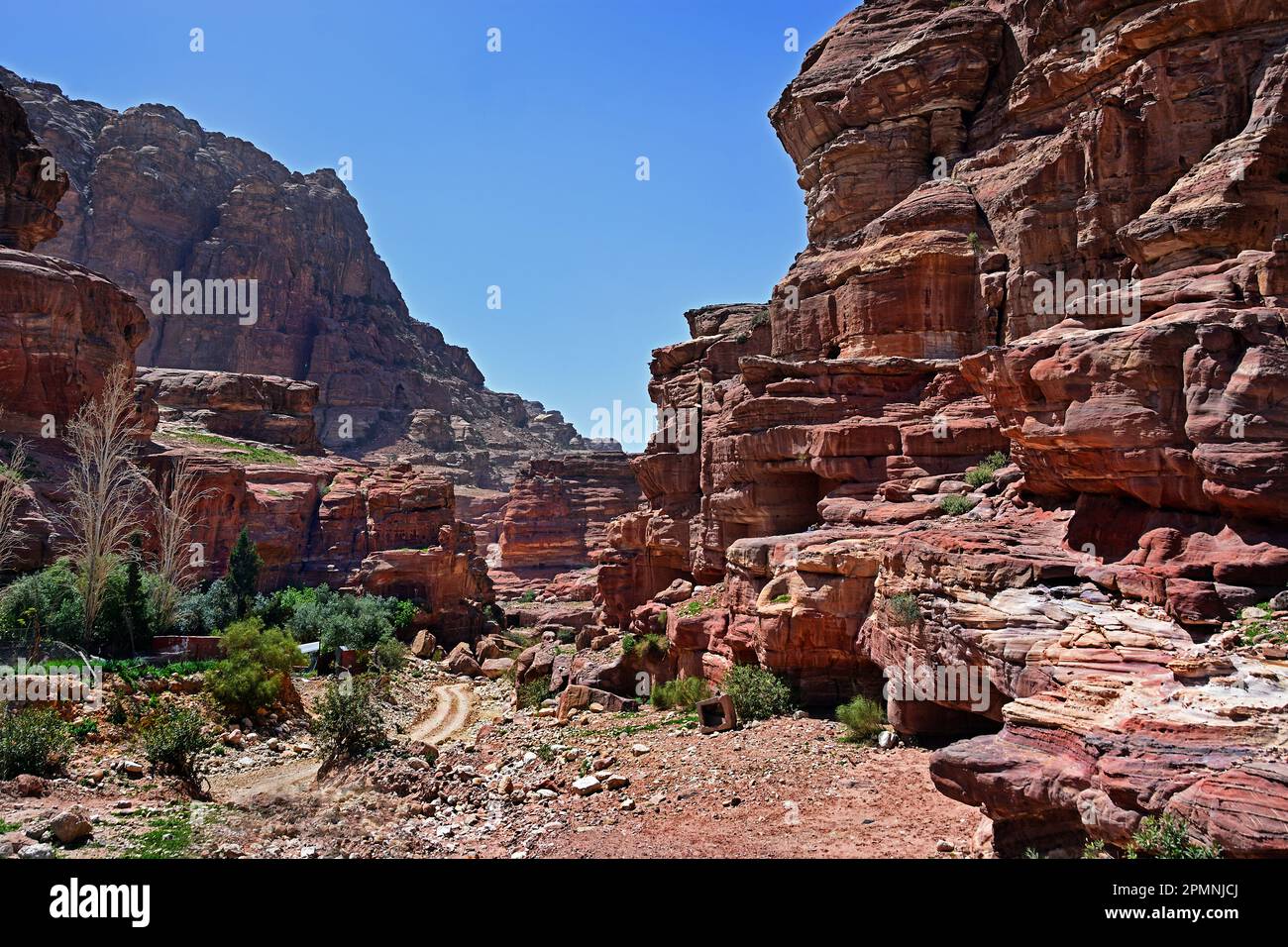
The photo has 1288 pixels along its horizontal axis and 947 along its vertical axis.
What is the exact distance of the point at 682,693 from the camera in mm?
20672

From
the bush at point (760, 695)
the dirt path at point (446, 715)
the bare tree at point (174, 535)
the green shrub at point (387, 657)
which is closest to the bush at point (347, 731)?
the dirt path at point (446, 715)

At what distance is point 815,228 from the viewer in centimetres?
3516

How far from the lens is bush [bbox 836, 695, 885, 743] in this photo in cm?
1447

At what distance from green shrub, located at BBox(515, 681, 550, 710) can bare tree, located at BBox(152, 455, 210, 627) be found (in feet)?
43.4

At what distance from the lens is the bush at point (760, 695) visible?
17125 mm

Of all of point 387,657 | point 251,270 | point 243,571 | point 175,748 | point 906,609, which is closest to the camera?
point 906,609

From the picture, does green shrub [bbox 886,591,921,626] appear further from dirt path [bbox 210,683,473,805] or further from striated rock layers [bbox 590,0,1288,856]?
dirt path [bbox 210,683,473,805]

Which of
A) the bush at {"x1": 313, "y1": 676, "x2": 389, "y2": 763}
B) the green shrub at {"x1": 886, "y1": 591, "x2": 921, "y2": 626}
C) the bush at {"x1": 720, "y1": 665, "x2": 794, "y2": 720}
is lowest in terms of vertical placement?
the bush at {"x1": 313, "y1": 676, "x2": 389, "y2": 763}

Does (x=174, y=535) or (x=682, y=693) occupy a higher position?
(x=174, y=535)

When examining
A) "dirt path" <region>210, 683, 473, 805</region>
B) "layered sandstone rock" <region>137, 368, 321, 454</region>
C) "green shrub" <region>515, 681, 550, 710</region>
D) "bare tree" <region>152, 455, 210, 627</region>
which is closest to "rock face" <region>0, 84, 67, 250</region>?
"bare tree" <region>152, 455, 210, 627</region>

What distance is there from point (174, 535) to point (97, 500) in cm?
598

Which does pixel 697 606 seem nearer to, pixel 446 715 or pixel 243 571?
pixel 446 715

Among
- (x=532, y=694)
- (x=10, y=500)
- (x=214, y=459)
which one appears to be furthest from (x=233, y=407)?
(x=532, y=694)
